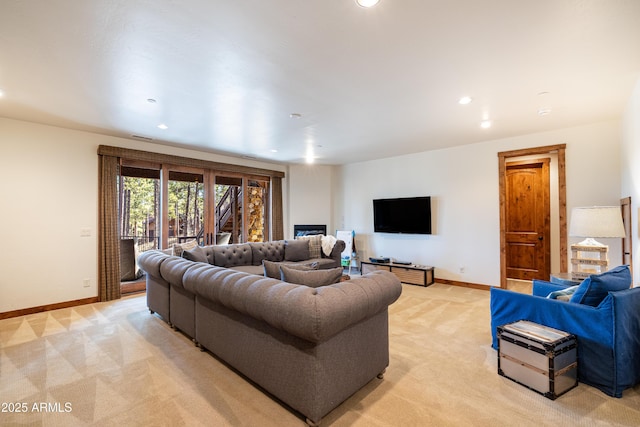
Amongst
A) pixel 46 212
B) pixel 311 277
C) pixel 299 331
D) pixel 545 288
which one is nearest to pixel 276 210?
pixel 46 212

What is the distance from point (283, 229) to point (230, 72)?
16.0 feet

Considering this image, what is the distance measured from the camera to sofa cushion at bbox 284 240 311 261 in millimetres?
5496

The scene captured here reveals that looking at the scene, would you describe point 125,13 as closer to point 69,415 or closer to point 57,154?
point 69,415

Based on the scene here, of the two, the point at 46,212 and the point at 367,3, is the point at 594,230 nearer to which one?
the point at 367,3

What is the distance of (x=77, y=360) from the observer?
8.61 ft

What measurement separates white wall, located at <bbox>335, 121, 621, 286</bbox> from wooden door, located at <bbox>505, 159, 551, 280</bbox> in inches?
37.2

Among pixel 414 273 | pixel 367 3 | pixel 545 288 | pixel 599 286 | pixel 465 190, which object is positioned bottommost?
pixel 414 273

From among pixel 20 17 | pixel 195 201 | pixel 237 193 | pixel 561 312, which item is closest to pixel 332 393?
pixel 561 312

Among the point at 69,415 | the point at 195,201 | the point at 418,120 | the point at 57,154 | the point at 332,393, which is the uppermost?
the point at 418,120

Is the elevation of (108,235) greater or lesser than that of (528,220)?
lesser

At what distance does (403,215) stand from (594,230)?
10.3ft

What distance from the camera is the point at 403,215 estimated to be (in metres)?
6.05

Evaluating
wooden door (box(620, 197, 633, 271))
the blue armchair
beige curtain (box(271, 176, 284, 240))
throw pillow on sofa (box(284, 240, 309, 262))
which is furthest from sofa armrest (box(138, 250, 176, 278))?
wooden door (box(620, 197, 633, 271))

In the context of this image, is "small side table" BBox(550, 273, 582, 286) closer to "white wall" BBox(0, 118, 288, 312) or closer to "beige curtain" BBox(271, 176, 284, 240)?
"beige curtain" BBox(271, 176, 284, 240)
